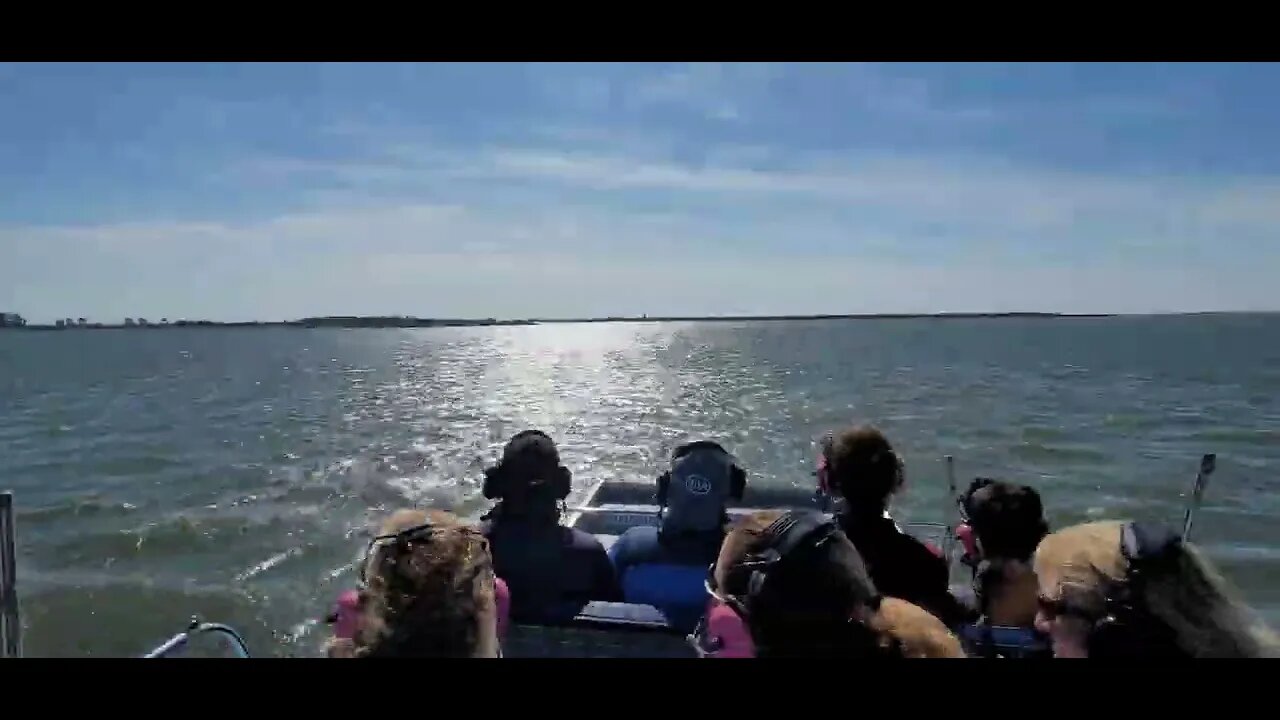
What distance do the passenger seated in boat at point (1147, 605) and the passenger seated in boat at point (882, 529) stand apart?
7.33 feet

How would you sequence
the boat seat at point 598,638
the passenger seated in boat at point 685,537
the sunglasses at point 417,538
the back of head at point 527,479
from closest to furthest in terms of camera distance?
the sunglasses at point 417,538 < the boat seat at point 598,638 < the back of head at point 527,479 < the passenger seated in boat at point 685,537

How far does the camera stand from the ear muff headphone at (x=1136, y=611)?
1.38 meters

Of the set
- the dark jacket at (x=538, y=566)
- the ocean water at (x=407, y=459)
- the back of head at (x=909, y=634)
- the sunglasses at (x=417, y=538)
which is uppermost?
the sunglasses at (x=417, y=538)

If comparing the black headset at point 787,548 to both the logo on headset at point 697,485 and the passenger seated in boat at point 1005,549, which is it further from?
the logo on headset at point 697,485

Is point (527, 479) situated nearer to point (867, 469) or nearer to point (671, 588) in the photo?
point (671, 588)

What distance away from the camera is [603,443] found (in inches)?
872

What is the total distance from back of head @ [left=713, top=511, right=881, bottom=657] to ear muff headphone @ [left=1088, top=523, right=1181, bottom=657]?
0.37m

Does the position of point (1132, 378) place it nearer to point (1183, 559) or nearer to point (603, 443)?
point (603, 443)

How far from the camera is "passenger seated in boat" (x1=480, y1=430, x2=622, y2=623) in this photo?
443 cm

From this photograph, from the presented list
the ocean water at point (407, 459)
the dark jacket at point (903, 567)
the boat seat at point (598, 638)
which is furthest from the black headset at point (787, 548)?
the ocean water at point (407, 459)

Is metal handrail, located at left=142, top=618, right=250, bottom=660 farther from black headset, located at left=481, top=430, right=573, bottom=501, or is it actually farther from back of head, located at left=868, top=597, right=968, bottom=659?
back of head, located at left=868, top=597, right=968, bottom=659

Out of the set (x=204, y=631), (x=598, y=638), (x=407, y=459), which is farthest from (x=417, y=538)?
(x=407, y=459)
